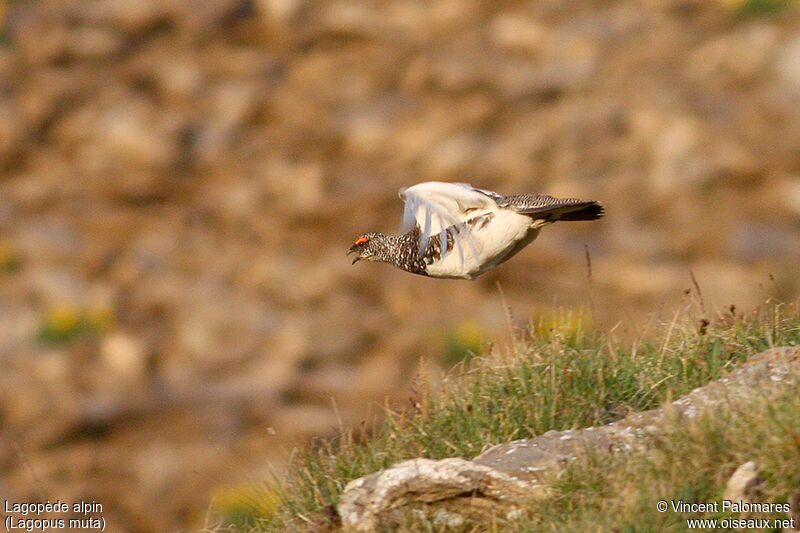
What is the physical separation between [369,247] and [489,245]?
1.52m

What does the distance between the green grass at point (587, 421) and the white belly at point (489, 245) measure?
689 millimetres

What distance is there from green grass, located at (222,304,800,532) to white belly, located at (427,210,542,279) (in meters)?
0.69

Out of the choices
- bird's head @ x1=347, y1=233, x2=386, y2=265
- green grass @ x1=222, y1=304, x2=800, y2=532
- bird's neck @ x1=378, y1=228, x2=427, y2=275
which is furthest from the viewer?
bird's head @ x1=347, y1=233, x2=386, y2=265

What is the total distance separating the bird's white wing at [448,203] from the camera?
6.42 meters

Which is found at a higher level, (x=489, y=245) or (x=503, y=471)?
(x=489, y=245)

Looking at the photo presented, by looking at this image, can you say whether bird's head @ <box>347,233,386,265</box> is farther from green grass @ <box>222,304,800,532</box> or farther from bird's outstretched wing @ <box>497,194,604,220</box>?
green grass @ <box>222,304,800,532</box>

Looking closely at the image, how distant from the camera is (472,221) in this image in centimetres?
647

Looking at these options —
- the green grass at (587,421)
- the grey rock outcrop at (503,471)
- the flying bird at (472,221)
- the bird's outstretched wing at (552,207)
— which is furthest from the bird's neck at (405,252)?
the grey rock outcrop at (503,471)

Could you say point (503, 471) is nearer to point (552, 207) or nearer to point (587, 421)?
point (587, 421)

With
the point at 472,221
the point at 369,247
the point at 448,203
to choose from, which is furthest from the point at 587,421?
the point at 369,247

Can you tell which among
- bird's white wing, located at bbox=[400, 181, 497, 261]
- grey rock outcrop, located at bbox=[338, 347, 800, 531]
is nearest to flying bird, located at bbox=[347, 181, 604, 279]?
bird's white wing, located at bbox=[400, 181, 497, 261]

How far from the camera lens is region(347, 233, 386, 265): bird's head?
7.46 meters

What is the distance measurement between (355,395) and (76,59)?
12.7m

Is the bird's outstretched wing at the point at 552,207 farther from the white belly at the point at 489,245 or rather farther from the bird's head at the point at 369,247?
the bird's head at the point at 369,247
